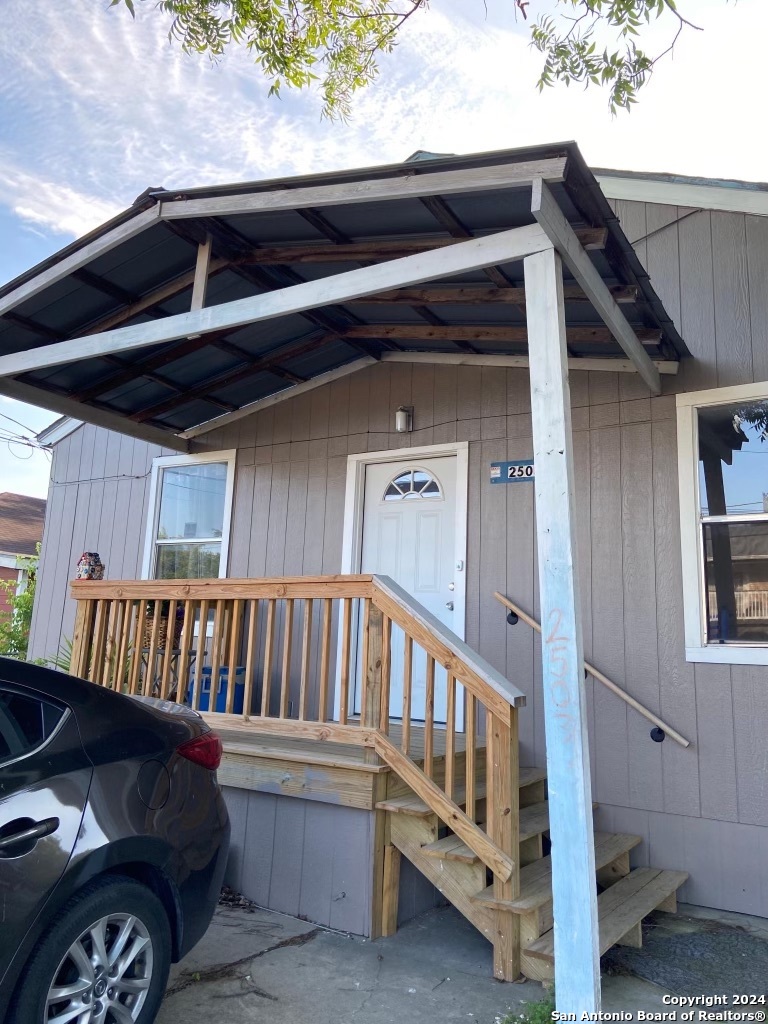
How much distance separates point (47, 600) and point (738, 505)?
6329 mm

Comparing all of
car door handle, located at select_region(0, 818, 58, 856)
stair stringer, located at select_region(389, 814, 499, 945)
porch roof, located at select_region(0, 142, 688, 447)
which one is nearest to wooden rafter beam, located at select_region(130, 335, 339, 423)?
porch roof, located at select_region(0, 142, 688, 447)

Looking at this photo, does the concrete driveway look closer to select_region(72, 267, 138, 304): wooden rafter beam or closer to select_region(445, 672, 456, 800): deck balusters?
select_region(445, 672, 456, 800): deck balusters

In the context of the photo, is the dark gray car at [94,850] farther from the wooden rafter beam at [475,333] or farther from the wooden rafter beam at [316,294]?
the wooden rafter beam at [475,333]

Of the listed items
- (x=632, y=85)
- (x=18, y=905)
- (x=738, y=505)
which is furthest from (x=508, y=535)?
(x=18, y=905)

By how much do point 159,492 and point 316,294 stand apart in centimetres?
407

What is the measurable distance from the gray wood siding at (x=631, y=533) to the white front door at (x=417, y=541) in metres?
0.18

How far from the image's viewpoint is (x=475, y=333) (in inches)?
191

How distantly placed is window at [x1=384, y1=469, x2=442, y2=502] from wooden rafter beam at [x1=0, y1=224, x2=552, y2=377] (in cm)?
227

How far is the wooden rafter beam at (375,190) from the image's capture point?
111 inches

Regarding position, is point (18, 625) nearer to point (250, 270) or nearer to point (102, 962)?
point (250, 270)

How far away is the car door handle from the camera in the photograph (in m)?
1.96

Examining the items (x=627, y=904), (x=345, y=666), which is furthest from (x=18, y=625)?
(x=627, y=904)

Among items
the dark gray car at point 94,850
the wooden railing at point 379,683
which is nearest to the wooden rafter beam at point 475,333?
the wooden railing at point 379,683

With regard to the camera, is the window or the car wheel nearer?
the car wheel
